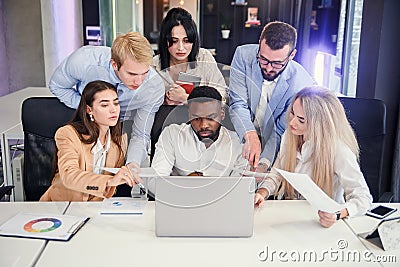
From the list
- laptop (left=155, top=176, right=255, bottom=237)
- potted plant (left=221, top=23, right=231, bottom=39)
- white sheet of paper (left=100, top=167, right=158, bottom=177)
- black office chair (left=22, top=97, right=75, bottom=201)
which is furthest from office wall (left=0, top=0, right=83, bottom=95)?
laptop (left=155, top=176, right=255, bottom=237)

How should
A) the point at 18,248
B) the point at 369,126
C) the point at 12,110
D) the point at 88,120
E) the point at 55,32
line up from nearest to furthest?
the point at 18,248 → the point at 88,120 → the point at 369,126 → the point at 12,110 → the point at 55,32

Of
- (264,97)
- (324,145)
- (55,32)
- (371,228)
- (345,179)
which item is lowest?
(371,228)

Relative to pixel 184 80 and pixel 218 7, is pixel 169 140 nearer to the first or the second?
pixel 184 80

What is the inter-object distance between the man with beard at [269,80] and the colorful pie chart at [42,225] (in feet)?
2.64

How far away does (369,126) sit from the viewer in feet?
6.75

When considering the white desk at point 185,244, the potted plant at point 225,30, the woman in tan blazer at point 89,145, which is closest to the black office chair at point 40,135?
the woman in tan blazer at point 89,145

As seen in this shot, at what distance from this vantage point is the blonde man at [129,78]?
179 cm

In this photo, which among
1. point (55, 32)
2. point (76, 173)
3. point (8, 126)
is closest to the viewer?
point (76, 173)

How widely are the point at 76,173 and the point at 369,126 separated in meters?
1.32

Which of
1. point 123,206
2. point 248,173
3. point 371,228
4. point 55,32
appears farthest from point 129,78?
point 55,32

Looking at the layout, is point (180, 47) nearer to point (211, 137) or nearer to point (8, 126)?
point (211, 137)

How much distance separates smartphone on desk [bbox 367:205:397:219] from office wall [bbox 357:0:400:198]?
113cm

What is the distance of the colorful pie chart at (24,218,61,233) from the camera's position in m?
1.38

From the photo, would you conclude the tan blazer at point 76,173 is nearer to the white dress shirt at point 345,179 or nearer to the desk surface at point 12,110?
the white dress shirt at point 345,179
